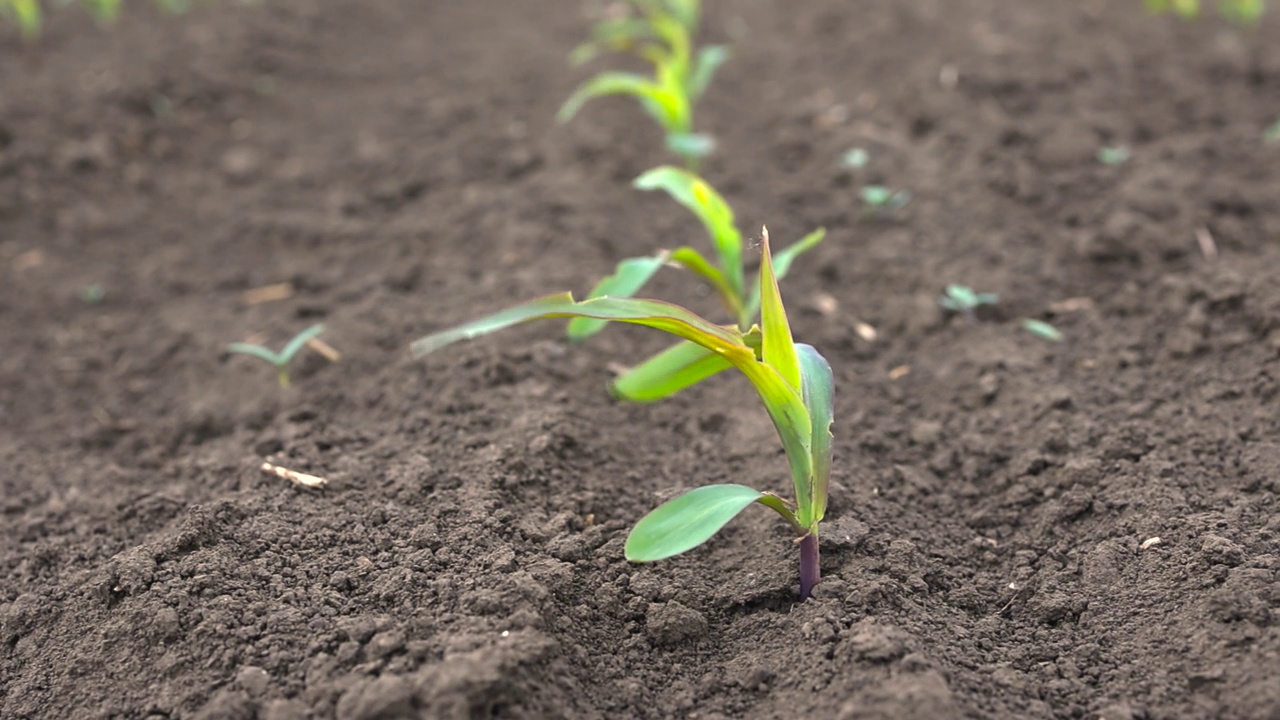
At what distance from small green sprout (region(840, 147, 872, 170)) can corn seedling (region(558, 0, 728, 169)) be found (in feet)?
1.36

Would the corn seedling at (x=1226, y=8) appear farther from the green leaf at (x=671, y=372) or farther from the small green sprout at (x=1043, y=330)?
the green leaf at (x=671, y=372)

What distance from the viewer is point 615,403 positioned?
2.25 meters

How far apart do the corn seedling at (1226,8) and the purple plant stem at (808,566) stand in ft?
11.3

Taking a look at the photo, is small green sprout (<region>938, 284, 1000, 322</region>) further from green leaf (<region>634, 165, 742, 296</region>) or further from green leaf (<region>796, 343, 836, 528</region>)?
green leaf (<region>796, 343, 836, 528</region>)

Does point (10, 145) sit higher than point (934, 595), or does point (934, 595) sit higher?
point (10, 145)

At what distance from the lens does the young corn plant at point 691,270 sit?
168 cm

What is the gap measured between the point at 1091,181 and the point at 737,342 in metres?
1.98

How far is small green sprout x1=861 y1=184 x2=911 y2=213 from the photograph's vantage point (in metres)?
2.85

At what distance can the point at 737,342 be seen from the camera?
1.45m

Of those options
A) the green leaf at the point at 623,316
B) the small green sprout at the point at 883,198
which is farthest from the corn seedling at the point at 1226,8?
the green leaf at the point at 623,316

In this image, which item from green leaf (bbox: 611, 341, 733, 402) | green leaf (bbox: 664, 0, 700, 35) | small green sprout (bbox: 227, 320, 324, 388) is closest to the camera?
green leaf (bbox: 611, 341, 733, 402)

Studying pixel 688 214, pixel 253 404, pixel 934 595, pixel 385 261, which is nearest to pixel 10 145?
pixel 385 261

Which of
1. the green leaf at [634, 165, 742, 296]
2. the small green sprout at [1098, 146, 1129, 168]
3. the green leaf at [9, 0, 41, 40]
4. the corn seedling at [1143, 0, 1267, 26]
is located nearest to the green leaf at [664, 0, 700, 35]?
the small green sprout at [1098, 146, 1129, 168]

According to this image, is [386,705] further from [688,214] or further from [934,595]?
[688,214]
